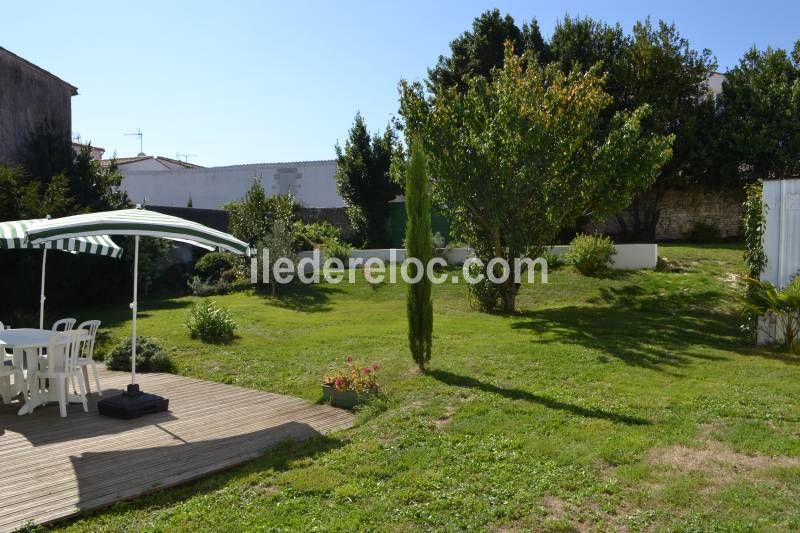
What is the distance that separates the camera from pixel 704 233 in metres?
24.9

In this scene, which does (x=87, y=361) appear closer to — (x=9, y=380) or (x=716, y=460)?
(x=9, y=380)

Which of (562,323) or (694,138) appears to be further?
(694,138)

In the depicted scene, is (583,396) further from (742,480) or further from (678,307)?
(678,307)

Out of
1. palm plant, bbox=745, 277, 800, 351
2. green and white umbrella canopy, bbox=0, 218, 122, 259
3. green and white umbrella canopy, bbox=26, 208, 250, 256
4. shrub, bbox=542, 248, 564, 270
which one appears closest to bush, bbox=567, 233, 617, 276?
shrub, bbox=542, 248, 564, 270

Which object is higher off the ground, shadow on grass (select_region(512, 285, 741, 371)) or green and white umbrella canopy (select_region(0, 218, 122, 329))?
green and white umbrella canopy (select_region(0, 218, 122, 329))

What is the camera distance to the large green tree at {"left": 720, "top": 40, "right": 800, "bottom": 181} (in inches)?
914

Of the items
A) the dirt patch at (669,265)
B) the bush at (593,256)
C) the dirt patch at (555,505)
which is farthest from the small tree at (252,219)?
the dirt patch at (555,505)

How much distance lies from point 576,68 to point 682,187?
12.0m

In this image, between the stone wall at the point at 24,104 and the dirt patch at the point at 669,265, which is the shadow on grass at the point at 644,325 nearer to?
the dirt patch at the point at 669,265

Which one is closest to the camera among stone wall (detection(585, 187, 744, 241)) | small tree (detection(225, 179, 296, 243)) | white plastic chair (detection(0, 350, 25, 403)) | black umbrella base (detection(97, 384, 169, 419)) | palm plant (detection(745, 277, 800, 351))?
black umbrella base (detection(97, 384, 169, 419))

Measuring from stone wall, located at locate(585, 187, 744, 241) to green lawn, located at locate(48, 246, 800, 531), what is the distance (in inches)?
545

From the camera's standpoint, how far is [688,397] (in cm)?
753

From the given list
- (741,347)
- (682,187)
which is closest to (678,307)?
(741,347)
